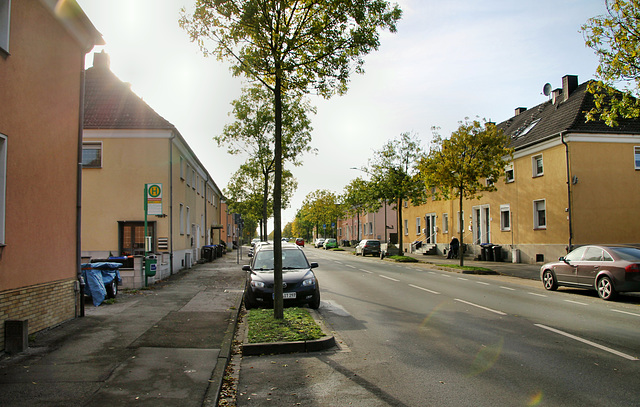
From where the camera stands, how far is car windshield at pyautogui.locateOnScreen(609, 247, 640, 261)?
1267 cm

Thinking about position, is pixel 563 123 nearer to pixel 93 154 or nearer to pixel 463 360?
pixel 463 360

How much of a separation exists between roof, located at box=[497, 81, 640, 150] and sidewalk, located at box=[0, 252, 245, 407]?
19329 millimetres

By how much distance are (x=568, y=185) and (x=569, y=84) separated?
886cm

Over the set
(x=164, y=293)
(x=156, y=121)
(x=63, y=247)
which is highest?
(x=156, y=121)

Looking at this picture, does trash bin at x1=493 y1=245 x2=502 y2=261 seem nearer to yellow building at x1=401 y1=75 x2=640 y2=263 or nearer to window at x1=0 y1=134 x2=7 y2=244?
yellow building at x1=401 y1=75 x2=640 y2=263

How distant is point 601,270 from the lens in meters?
13.2

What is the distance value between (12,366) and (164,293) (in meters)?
7.86

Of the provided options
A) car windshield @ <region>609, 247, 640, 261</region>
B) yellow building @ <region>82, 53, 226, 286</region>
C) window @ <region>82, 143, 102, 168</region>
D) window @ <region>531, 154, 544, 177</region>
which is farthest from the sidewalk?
window @ <region>531, 154, 544, 177</region>

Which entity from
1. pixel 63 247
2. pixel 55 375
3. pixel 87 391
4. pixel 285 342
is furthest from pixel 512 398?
pixel 63 247

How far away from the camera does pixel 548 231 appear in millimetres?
26266

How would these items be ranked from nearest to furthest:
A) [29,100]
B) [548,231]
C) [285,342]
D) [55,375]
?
1. [55,375]
2. [285,342]
3. [29,100]
4. [548,231]

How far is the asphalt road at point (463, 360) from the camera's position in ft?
16.5

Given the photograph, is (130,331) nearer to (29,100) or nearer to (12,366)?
(12,366)

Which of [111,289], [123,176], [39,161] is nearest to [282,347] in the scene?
[39,161]
